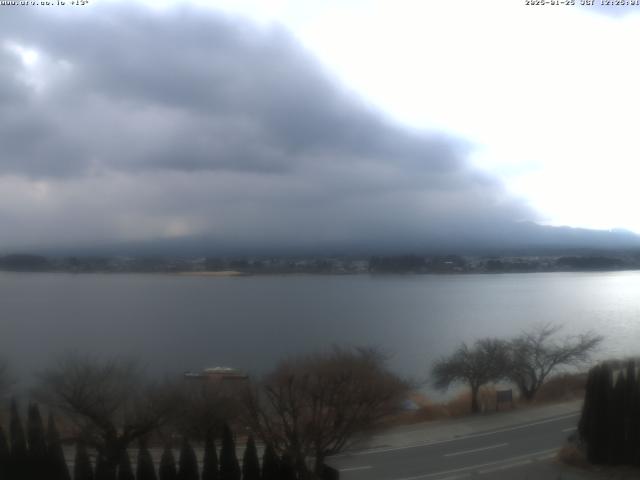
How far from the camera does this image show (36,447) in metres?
5.55

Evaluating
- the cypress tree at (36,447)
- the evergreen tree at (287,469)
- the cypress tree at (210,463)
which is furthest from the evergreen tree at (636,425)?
the cypress tree at (36,447)

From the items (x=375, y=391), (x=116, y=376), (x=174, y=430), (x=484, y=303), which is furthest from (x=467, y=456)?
(x=484, y=303)

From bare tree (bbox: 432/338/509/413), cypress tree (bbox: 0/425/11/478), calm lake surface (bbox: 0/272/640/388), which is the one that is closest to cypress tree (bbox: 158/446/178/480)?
cypress tree (bbox: 0/425/11/478)

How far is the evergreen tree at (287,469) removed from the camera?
5.98 metres

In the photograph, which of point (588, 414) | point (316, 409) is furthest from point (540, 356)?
point (316, 409)

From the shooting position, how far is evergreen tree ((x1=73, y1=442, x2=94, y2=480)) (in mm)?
5516

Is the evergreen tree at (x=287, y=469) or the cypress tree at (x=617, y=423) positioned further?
the cypress tree at (x=617, y=423)

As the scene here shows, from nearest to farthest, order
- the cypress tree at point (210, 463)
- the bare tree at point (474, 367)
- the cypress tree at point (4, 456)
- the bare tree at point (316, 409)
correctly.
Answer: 1. the cypress tree at point (4, 456)
2. the cypress tree at point (210, 463)
3. the bare tree at point (316, 409)
4. the bare tree at point (474, 367)

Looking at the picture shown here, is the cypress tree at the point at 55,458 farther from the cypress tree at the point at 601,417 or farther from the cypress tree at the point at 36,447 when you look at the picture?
the cypress tree at the point at 601,417

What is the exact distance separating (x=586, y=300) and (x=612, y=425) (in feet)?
74.3

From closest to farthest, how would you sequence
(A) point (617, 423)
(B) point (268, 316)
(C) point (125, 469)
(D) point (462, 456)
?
1. (C) point (125, 469)
2. (A) point (617, 423)
3. (D) point (462, 456)
4. (B) point (268, 316)

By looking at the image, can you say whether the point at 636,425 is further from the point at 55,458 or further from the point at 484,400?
the point at 55,458

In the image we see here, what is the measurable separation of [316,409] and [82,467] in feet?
8.07

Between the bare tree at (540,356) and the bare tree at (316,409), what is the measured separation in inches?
216
